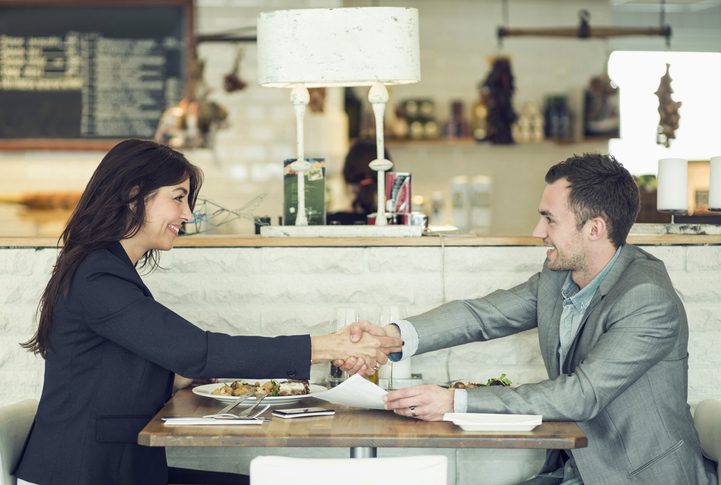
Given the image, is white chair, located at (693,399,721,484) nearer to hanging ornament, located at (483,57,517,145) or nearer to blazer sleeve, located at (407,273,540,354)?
blazer sleeve, located at (407,273,540,354)

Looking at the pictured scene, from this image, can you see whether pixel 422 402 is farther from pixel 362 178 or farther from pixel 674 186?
pixel 362 178

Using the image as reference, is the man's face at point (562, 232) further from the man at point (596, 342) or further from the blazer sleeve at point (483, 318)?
the blazer sleeve at point (483, 318)

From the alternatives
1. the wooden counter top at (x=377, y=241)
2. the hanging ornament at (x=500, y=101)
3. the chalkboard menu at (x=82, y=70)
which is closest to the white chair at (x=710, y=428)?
the wooden counter top at (x=377, y=241)

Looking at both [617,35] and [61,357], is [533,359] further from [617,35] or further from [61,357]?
[617,35]

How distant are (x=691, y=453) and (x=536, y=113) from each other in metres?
4.48

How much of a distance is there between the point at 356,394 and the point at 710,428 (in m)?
0.92

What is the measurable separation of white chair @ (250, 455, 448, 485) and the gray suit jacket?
0.49m

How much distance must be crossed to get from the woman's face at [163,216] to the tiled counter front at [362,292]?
0.49 m

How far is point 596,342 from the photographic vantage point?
7.93ft

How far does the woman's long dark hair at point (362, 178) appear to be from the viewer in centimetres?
457

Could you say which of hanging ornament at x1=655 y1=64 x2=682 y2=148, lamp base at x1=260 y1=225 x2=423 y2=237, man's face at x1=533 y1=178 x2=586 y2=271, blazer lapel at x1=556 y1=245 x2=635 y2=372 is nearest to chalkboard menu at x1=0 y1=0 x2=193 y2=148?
hanging ornament at x1=655 y1=64 x2=682 y2=148

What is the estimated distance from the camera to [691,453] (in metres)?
2.40

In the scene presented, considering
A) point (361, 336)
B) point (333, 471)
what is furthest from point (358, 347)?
point (333, 471)

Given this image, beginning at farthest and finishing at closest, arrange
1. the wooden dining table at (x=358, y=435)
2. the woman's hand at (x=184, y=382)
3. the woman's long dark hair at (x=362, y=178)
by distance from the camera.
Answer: the woman's long dark hair at (x=362, y=178)
the woman's hand at (x=184, y=382)
the wooden dining table at (x=358, y=435)
